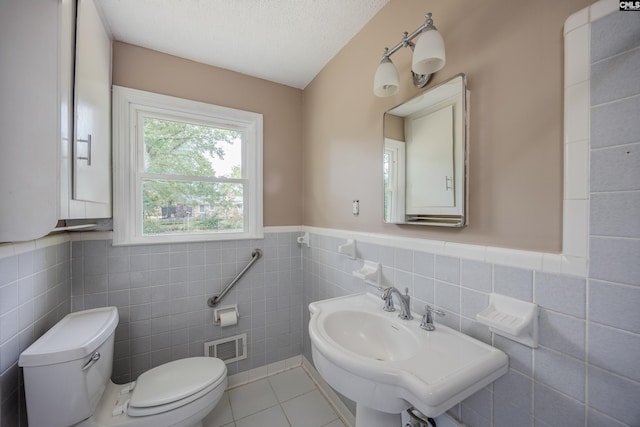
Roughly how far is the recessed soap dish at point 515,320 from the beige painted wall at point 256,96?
158 cm

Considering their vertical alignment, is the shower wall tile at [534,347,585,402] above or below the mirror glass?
below

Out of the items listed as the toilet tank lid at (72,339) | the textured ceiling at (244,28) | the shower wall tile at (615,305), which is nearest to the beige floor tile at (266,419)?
the toilet tank lid at (72,339)

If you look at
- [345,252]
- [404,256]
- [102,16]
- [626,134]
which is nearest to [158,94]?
[102,16]

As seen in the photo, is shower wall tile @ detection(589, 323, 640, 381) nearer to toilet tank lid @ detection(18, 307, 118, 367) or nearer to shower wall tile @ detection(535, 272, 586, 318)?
shower wall tile @ detection(535, 272, 586, 318)

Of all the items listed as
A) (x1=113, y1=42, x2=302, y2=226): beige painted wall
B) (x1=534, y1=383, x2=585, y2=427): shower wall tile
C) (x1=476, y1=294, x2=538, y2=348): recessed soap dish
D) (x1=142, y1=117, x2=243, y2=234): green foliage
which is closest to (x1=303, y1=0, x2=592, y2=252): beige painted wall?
(x1=476, y1=294, x2=538, y2=348): recessed soap dish

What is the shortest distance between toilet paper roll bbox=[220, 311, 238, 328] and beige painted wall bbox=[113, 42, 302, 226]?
0.73 metres

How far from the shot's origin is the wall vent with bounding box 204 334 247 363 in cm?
181

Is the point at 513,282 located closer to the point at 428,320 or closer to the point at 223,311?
the point at 428,320

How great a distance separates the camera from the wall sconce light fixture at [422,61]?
85 cm

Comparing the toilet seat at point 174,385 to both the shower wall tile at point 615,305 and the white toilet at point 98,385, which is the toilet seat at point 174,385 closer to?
the white toilet at point 98,385

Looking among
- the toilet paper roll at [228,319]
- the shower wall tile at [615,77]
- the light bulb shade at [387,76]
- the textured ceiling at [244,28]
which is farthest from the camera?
the toilet paper roll at [228,319]

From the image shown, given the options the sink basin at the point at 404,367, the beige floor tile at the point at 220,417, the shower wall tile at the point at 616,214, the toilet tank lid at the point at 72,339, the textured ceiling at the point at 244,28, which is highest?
the textured ceiling at the point at 244,28

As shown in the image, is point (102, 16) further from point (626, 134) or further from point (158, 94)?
point (626, 134)

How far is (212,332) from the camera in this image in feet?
5.98
